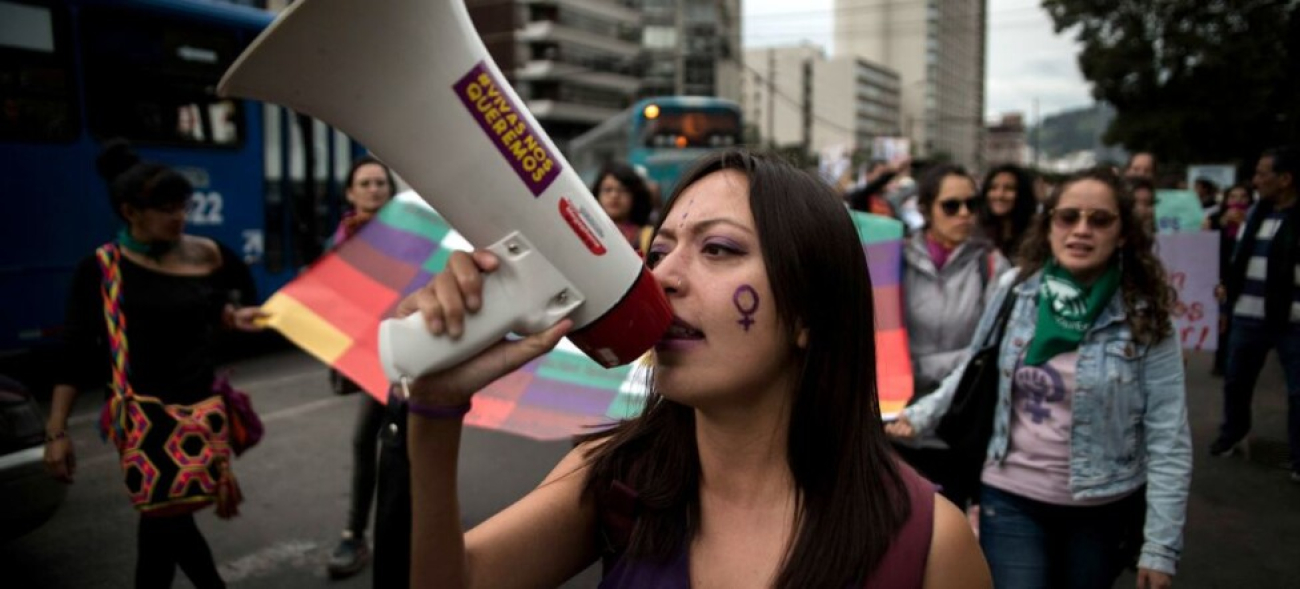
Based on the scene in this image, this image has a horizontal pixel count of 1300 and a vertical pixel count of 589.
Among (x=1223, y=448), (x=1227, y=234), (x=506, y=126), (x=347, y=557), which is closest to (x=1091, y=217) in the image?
(x=506, y=126)

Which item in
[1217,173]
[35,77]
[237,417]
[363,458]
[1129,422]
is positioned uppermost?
[35,77]

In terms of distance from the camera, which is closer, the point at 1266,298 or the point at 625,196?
the point at 625,196

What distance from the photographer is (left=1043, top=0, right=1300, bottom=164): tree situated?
26531 mm

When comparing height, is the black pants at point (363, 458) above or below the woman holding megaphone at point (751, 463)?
below

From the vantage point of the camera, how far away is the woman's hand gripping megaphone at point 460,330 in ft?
3.73

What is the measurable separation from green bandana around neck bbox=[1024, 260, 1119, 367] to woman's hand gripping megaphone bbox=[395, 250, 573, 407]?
1.94 meters

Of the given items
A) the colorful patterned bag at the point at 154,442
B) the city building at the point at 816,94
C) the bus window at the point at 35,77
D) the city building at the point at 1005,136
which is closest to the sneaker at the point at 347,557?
the colorful patterned bag at the point at 154,442

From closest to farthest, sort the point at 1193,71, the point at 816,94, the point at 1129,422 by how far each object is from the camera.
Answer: the point at 1129,422 → the point at 1193,71 → the point at 816,94

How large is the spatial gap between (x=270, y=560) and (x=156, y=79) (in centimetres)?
596

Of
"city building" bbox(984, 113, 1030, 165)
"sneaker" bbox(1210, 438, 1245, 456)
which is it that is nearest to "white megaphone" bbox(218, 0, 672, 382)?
"sneaker" bbox(1210, 438, 1245, 456)

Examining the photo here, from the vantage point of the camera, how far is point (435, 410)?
1193mm

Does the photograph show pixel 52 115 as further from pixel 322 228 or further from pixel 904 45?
pixel 904 45

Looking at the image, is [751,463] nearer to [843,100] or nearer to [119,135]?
[119,135]

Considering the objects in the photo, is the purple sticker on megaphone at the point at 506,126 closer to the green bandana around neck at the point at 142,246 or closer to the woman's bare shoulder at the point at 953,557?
the woman's bare shoulder at the point at 953,557
